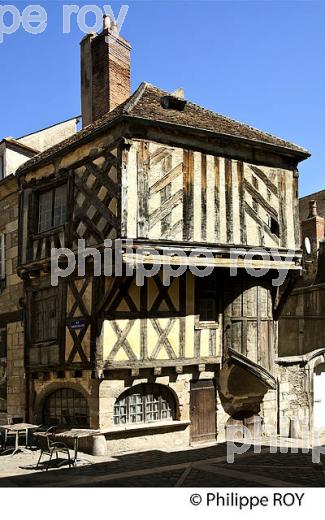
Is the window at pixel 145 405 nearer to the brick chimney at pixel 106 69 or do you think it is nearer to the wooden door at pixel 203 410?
the wooden door at pixel 203 410

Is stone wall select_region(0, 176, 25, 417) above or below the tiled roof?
below

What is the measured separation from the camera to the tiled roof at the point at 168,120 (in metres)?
12.1

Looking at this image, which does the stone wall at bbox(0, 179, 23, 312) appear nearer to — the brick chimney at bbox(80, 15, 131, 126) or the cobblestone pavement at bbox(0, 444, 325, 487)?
the brick chimney at bbox(80, 15, 131, 126)

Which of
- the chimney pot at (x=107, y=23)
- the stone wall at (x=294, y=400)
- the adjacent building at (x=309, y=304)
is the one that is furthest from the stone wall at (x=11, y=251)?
the adjacent building at (x=309, y=304)

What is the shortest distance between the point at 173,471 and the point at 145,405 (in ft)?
8.76

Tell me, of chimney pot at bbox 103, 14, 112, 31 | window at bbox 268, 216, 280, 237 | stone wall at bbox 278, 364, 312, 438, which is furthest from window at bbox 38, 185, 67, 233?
stone wall at bbox 278, 364, 312, 438

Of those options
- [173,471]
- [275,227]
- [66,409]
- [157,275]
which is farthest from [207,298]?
[173,471]

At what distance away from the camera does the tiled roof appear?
12062 mm

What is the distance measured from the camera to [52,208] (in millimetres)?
13461

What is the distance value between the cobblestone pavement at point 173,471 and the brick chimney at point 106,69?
8664 mm

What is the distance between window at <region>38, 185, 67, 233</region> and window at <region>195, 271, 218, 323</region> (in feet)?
11.4

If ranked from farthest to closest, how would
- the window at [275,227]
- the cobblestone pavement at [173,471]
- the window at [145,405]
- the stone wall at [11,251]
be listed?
the stone wall at [11,251] → the window at [275,227] → the window at [145,405] → the cobblestone pavement at [173,471]

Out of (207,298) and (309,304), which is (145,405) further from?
(309,304)

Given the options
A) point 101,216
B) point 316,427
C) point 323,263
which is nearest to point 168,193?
point 101,216
